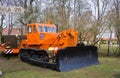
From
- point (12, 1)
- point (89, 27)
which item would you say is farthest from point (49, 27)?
point (12, 1)

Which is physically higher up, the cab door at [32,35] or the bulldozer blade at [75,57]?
the cab door at [32,35]

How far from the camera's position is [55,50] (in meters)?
14.1

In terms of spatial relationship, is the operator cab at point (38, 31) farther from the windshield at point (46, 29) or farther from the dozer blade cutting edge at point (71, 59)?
the dozer blade cutting edge at point (71, 59)

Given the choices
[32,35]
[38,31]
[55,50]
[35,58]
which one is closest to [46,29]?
[38,31]

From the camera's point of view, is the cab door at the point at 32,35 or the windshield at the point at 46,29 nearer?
the cab door at the point at 32,35

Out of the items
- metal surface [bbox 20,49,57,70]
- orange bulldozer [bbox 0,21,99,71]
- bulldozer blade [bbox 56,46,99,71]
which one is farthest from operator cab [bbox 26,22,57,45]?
bulldozer blade [bbox 56,46,99,71]

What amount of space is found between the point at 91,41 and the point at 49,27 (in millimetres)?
9598

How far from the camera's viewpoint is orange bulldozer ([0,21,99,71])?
40.2 feet

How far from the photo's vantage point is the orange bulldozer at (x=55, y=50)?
12.3m

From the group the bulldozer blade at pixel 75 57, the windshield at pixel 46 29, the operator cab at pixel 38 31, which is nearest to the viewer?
the bulldozer blade at pixel 75 57

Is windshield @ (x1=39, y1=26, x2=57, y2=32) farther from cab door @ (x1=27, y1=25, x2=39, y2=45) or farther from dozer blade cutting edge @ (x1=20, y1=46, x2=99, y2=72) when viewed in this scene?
dozer blade cutting edge @ (x1=20, y1=46, x2=99, y2=72)

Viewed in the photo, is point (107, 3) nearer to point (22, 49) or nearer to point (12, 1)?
point (12, 1)

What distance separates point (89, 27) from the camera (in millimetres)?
23344

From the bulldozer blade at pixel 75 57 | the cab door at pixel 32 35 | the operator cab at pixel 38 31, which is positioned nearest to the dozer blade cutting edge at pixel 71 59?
the bulldozer blade at pixel 75 57
